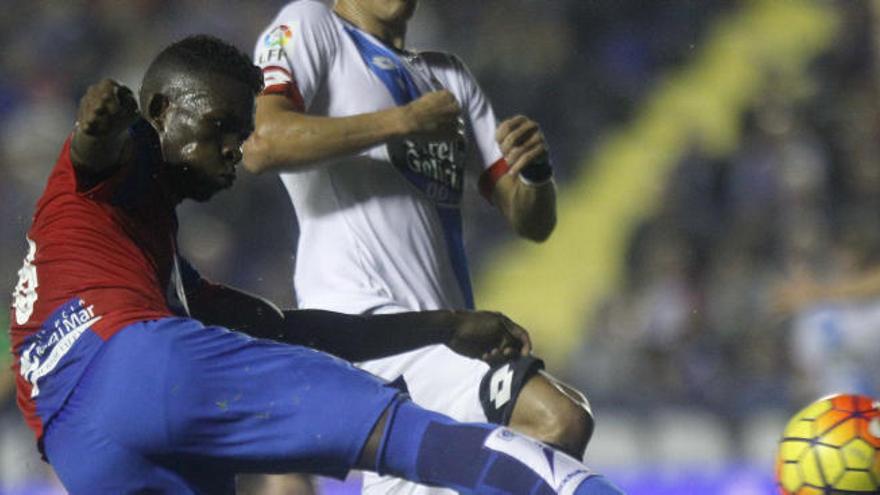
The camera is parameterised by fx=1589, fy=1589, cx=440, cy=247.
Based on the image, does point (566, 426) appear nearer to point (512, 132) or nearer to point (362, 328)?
point (362, 328)

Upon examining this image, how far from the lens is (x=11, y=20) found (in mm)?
11695

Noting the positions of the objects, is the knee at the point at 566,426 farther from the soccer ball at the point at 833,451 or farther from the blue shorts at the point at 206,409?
the soccer ball at the point at 833,451

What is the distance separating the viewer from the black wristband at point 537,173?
474cm

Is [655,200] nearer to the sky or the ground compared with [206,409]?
nearer to the sky

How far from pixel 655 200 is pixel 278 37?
713 centimetres

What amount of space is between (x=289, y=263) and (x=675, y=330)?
2456mm

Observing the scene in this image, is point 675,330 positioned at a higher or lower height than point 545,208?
lower

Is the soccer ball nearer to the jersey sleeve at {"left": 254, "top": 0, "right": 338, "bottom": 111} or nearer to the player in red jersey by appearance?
the player in red jersey

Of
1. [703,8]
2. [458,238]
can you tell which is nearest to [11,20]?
[703,8]

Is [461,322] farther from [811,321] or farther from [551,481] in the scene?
[811,321]

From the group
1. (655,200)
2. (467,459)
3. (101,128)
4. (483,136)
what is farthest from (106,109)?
(655,200)

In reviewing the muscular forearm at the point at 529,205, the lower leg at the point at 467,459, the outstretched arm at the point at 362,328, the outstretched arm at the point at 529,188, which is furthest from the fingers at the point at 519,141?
the lower leg at the point at 467,459

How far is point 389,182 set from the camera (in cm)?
462

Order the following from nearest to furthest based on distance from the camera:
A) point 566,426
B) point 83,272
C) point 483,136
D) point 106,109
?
point 106,109 → point 83,272 → point 566,426 → point 483,136
